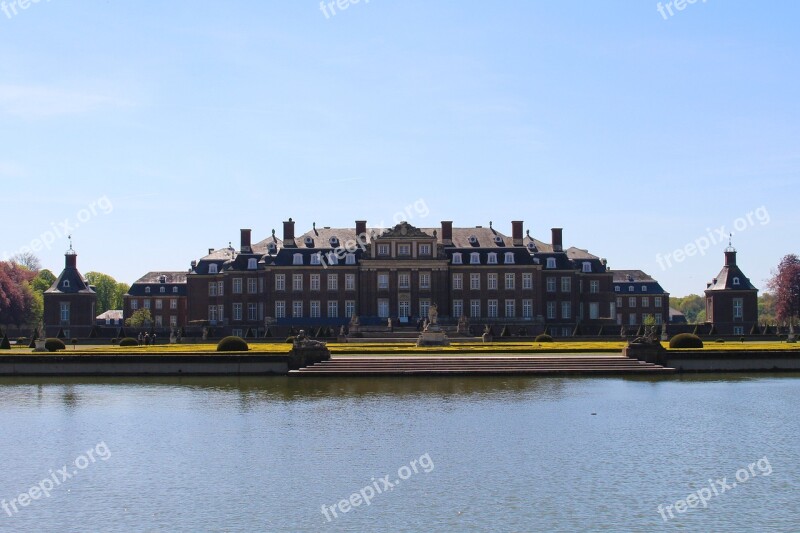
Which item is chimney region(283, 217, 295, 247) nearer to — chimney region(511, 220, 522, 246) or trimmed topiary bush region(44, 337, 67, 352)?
chimney region(511, 220, 522, 246)

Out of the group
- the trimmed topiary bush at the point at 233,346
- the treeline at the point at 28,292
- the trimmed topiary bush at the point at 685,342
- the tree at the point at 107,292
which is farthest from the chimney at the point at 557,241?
the tree at the point at 107,292

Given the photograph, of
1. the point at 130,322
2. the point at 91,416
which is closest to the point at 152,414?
the point at 91,416

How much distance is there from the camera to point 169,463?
63.3 ft

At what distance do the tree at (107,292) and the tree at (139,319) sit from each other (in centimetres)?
3451

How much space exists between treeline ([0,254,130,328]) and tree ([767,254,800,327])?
64214 millimetres

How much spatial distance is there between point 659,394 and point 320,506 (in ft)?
55.0

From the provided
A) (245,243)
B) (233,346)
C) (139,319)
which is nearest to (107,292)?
(139,319)

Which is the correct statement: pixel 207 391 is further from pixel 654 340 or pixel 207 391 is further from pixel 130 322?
pixel 130 322

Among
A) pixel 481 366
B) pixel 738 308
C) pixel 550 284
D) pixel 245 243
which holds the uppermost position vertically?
pixel 245 243

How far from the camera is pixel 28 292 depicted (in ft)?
301

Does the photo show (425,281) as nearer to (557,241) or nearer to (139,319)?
(557,241)

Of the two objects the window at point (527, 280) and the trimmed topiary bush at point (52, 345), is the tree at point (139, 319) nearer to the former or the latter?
the window at point (527, 280)

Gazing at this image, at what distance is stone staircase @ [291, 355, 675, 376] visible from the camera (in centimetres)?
3650

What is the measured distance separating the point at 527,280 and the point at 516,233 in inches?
149
